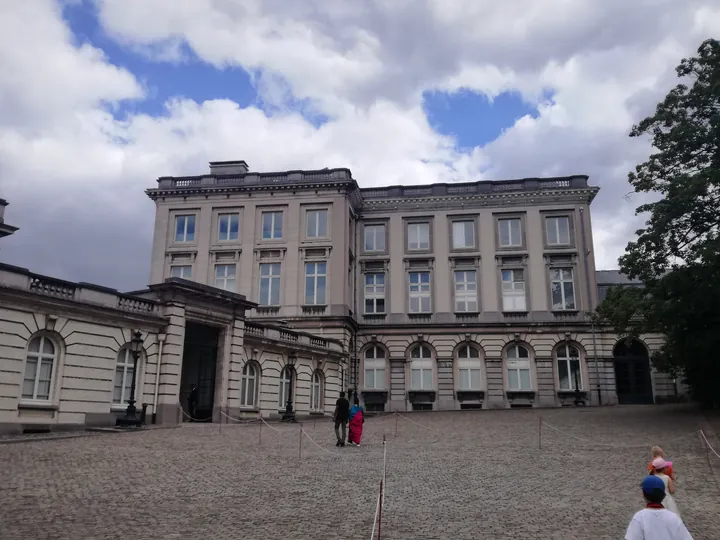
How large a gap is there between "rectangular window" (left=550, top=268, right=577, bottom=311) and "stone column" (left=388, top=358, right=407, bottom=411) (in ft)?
38.2

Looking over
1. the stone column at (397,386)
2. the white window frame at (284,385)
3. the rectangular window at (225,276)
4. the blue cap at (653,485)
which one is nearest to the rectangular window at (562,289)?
the stone column at (397,386)

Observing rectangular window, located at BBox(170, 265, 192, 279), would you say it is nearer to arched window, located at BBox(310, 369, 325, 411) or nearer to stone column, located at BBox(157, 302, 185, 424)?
arched window, located at BBox(310, 369, 325, 411)

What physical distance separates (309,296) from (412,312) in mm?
7657

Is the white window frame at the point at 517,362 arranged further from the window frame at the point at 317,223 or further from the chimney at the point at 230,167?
the chimney at the point at 230,167

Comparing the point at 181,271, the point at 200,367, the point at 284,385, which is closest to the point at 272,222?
the point at 181,271

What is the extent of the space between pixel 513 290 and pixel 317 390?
55.5 ft

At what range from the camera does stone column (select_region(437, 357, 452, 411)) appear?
143 ft

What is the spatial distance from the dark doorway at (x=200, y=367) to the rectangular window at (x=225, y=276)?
1397 cm

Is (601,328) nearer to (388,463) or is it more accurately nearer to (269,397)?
(269,397)

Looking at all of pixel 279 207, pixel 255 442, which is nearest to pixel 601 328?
pixel 279 207

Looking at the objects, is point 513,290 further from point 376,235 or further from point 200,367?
point 200,367

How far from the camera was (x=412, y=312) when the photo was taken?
150 ft

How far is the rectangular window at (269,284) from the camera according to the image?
44.4 meters

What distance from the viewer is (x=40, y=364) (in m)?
21.6
